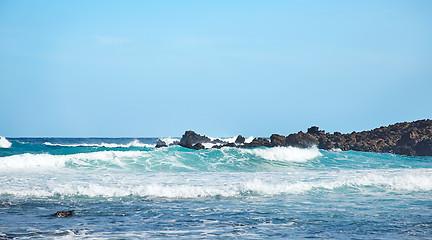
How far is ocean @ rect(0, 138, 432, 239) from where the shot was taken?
339 inches

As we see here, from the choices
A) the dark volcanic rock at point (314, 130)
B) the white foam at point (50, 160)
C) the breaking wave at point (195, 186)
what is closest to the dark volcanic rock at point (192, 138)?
the dark volcanic rock at point (314, 130)

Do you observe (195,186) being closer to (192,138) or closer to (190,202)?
(190,202)

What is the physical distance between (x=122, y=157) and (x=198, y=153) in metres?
4.59

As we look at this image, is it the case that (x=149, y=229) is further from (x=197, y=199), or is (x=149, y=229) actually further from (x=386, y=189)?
(x=386, y=189)

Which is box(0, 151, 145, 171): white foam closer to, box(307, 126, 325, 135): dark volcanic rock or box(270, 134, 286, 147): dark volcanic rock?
box(270, 134, 286, 147): dark volcanic rock

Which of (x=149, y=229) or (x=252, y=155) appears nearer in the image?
(x=149, y=229)

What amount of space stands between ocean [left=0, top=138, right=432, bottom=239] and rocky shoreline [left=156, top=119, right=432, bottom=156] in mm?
10202

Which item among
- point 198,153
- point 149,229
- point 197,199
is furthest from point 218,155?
point 149,229

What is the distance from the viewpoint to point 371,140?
35906 millimetres

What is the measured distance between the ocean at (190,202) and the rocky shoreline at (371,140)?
33.5 feet

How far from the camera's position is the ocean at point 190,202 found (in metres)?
8.60

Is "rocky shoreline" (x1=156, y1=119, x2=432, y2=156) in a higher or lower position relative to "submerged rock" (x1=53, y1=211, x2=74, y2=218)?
higher

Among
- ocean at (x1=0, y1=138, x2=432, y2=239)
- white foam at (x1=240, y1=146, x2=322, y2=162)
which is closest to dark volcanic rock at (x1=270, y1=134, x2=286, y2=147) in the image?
white foam at (x1=240, y1=146, x2=322, y2=162)

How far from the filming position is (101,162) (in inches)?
883
